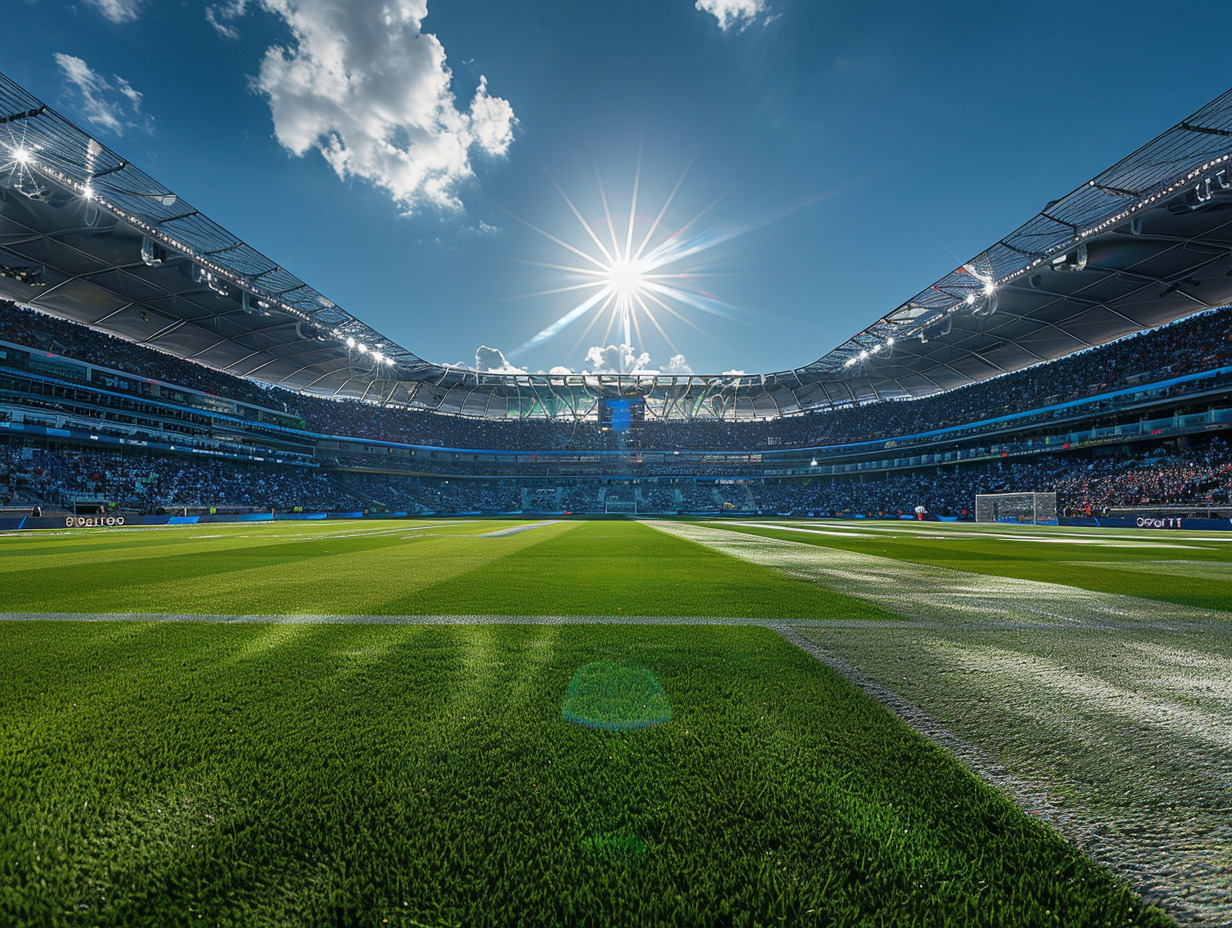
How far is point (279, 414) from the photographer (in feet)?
161

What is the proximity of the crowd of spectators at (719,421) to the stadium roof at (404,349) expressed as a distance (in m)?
1.83

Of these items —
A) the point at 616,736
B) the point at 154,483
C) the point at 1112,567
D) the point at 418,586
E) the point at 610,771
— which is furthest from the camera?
the point at 154,483

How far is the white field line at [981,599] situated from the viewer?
→ 4.01m

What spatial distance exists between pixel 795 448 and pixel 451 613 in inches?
2414

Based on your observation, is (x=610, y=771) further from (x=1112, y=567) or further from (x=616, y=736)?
(x=1112, y=567)

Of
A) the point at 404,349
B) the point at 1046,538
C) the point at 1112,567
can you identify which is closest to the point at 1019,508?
the point at 1046,538

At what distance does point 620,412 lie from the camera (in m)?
→ 61.4

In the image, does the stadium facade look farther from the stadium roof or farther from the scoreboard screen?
the scoreboard screen

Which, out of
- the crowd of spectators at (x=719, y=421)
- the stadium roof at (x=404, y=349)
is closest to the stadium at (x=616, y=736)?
the stadium roof at (x=404, y=349)

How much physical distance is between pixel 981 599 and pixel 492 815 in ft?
17.6

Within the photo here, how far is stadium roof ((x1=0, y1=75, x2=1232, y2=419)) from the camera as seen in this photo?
1939 centimetres

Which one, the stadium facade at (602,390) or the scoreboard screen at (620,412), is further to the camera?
the scoreboard screen at (620,412)

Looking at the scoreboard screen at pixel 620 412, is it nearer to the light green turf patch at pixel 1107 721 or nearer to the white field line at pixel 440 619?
the white field line at pixel 440 619

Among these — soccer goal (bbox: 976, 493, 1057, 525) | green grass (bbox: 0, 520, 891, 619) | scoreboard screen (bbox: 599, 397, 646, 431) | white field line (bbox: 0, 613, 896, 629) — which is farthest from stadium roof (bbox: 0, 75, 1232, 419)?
white field line (bbox: 0, 613, 896, 629)
